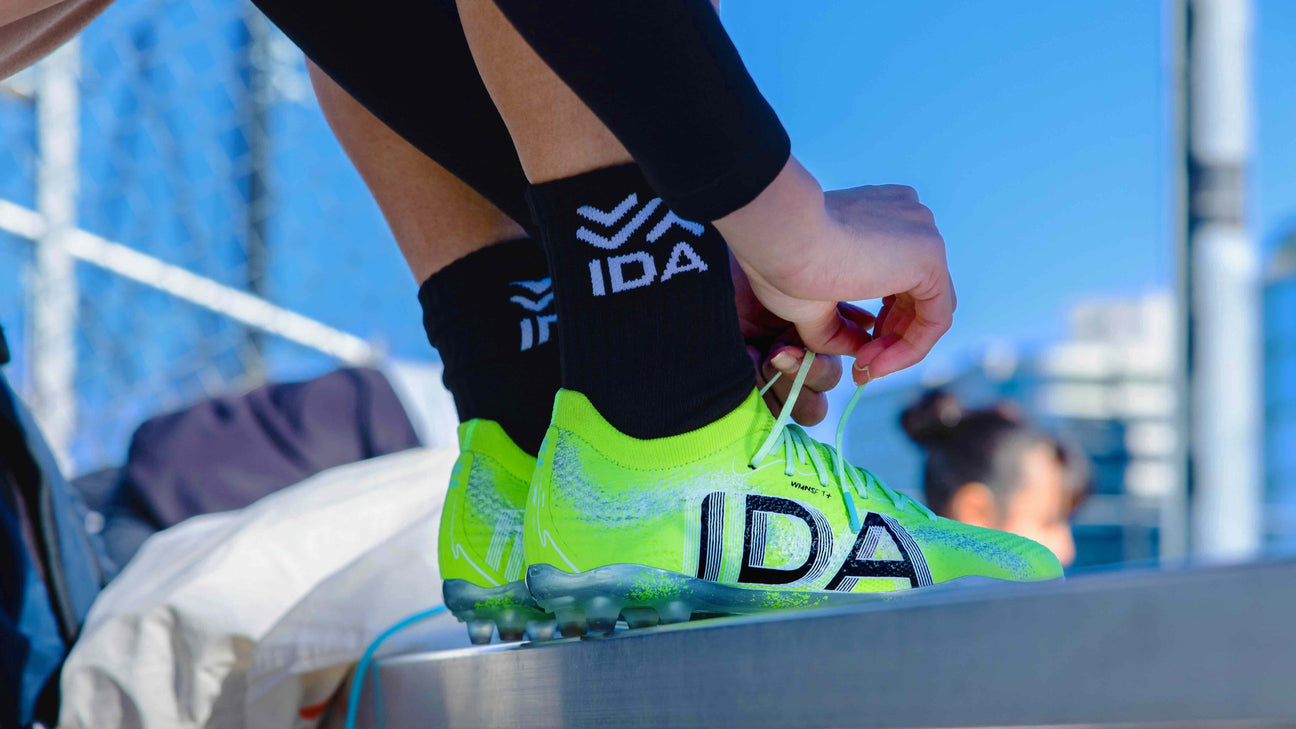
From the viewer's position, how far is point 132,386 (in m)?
2.14

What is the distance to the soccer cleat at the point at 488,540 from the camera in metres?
0.52

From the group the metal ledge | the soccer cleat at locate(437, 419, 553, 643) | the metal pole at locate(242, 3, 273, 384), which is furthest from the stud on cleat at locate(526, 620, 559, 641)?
the metal pole at locate(242, 3, 273, 384)

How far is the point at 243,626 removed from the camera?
29.1 inches

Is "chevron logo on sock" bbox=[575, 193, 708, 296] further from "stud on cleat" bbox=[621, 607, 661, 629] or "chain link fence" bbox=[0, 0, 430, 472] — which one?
"chain link fence" bbox=[0, 0, 430, 472]

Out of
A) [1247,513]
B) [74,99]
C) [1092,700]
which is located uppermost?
[74,99]

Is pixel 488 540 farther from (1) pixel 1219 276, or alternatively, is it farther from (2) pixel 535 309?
(1) pixel 1219 276

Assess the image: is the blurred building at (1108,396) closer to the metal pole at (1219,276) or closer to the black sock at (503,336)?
the metal pole at (1219,276)

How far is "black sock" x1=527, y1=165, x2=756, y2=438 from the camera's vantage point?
16.9 inches

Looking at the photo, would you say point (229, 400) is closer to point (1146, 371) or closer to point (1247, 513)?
point (1247, 513)

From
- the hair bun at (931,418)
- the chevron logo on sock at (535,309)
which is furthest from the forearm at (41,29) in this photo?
the hair bun at (931,418)

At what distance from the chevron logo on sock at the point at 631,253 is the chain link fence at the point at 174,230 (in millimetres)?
1721

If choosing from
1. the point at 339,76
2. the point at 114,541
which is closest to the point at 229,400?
the point at 114,541

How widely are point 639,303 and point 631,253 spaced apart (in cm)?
2

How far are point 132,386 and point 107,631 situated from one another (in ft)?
5.07
